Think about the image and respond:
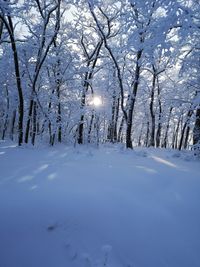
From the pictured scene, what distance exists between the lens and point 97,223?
3668 mm

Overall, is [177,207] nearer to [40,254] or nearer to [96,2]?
[40,254]

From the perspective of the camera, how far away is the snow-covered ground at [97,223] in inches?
123

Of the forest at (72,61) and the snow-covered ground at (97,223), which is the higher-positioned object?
the forest at (72,61)

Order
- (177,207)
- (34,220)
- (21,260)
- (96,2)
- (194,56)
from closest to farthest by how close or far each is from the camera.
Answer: (21,260)
(34,220)
(177,207)
(194,56)
(96,2)

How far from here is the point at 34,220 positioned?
3.72 meters

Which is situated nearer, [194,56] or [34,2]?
[194,56]

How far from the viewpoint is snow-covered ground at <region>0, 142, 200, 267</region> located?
3.13 m

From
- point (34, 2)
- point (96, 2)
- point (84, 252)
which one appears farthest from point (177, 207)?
point (34, 2)

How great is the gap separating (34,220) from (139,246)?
1553 millimetres

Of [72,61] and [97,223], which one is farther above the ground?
[72,61]

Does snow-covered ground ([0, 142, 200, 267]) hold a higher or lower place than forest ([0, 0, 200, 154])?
lower

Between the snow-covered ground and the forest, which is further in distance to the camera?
the forest

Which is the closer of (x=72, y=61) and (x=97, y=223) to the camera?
(x=97, y=223)

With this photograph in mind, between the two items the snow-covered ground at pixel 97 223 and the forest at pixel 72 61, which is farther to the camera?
the forest at pixel 72 61
